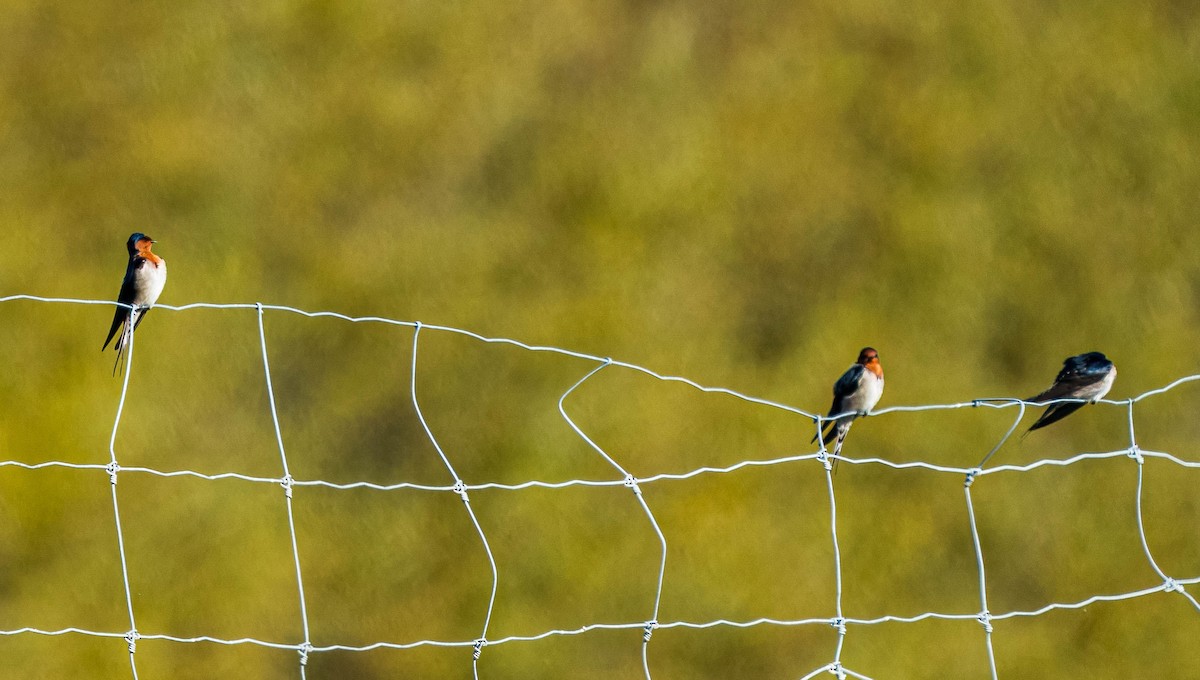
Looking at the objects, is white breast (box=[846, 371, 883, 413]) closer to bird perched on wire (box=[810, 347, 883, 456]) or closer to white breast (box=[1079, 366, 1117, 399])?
bird perched on wire (box=[810, 347, 883, 456])

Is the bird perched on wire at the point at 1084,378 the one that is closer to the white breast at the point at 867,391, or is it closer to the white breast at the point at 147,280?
the white breast at the point at 867,391

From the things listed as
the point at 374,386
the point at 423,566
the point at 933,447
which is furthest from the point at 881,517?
the point at 374,386

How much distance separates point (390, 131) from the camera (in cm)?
570

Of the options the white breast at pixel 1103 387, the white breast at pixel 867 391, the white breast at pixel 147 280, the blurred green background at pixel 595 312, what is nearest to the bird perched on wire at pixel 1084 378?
the white breast at pixel 1103 387

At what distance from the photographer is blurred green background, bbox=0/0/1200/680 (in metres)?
4.95

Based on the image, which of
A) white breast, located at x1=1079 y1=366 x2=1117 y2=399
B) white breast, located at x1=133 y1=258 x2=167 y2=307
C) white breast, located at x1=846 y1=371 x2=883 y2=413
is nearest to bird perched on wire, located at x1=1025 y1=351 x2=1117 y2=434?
white breast, located at x1=1079 y1=366 x2=1117 y2=399

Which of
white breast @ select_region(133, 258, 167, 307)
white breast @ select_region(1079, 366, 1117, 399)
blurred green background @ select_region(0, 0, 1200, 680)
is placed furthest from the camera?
blurred green background @ select_region(0, 0, 1200, 680)

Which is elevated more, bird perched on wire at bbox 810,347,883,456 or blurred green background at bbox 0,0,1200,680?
blurred green background at bbox 0,0,1200,680

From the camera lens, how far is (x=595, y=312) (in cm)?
539

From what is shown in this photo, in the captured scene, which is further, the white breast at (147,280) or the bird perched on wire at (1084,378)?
the white breast at (147,280)

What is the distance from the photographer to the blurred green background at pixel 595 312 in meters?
4.95

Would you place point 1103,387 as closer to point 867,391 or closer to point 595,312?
point 867,391

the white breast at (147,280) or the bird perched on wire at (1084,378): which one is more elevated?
the white breast at (147,280)

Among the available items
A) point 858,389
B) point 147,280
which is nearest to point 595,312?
point 858,389
